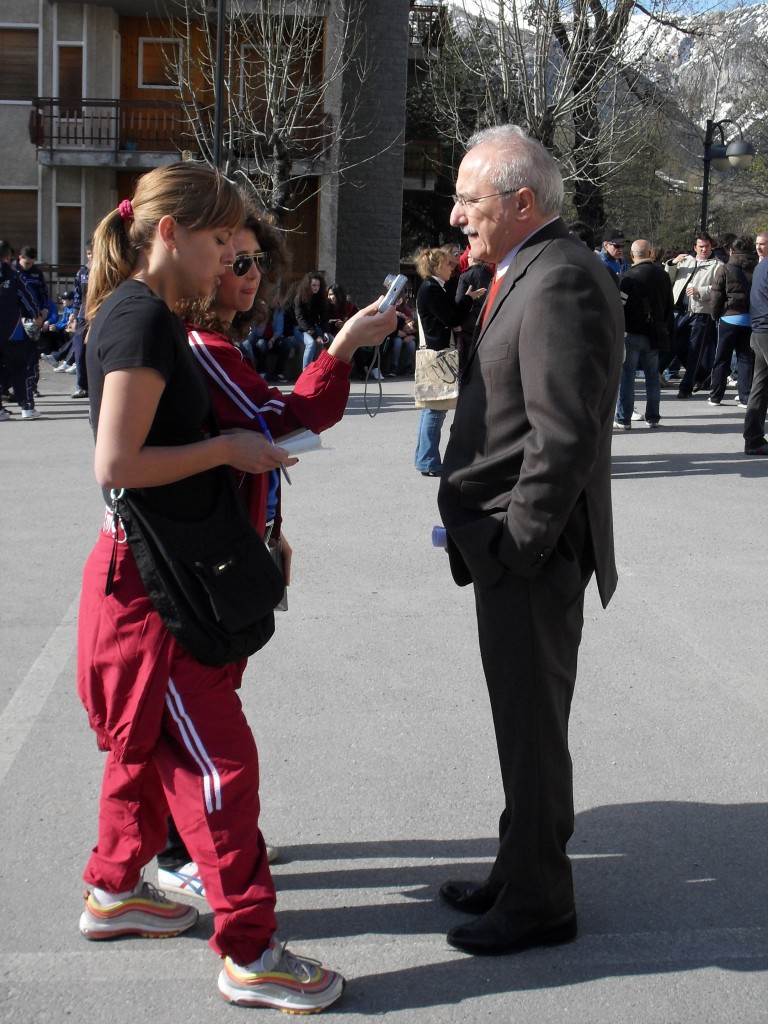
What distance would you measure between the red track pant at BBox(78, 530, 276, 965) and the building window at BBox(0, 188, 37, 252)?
83.3 feet

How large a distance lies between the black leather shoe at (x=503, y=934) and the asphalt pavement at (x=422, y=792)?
0.03 metres

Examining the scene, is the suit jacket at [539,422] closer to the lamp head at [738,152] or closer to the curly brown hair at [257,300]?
the curly brown hair at [257,300]

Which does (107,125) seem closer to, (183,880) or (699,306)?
(699,306)

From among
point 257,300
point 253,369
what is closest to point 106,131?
point 257,300

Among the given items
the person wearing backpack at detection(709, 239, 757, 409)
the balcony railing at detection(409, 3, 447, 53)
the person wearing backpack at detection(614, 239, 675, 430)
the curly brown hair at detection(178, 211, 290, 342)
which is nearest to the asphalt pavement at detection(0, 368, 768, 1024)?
the curly brown hair at detection(178, 211, 290, 342)

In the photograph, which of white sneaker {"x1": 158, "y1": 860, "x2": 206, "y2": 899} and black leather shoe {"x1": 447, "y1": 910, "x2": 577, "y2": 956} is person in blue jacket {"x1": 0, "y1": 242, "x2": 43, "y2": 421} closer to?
white sneaker {"x1": 158, "y1": 860, "x2": 206, "y2": 899}

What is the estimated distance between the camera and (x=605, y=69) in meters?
22.5

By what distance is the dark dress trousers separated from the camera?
268cm

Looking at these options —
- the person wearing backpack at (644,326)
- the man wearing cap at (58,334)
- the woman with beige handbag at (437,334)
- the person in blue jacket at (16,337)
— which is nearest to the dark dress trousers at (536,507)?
the woman with beige handbag at (437,334)

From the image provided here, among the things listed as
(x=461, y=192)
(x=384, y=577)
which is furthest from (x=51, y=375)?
(x=461, y=192)

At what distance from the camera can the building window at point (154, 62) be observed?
25.8 metres

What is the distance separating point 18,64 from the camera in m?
25.8

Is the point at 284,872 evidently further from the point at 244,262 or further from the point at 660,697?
the point at 660,697

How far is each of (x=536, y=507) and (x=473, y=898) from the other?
44.5 inches
